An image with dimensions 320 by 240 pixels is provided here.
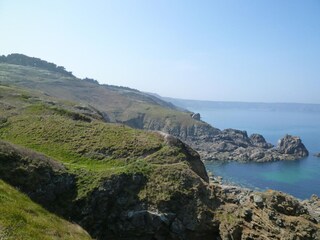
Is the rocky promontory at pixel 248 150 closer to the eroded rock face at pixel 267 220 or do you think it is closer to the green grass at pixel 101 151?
the green grass at pixel 101 151

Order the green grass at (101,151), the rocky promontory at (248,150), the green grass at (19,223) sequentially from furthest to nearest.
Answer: the rocky promontory at (248,150) < the green grass at (101,151) < the green grass at (19,223)

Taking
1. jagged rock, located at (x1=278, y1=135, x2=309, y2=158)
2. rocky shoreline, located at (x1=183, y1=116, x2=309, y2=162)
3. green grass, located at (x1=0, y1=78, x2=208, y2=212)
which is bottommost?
rocky shoreline, located at (x1=183, y1=116, x2=309, y2=162)

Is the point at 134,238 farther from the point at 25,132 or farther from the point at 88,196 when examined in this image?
the point at 25,132

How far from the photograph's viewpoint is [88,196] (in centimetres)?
3366

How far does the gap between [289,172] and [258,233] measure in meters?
117

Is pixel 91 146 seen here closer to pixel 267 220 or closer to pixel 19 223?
pixel 267 220

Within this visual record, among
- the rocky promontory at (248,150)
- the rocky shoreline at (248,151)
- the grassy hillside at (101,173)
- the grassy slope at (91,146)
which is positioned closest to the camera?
the grassy hillside at (101,173)

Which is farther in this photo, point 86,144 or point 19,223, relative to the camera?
point 86,144

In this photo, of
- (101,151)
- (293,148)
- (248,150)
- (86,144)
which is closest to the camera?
(101,151)

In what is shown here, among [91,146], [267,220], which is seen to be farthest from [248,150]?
[267,220]

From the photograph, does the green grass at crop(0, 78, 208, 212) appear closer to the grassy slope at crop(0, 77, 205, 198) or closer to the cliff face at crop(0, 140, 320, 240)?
the grassy slope at crop(0, 77, 205, 198)

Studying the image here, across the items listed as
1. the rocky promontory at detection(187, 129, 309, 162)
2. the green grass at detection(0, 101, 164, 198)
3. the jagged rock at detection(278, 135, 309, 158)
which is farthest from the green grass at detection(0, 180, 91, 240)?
the jagged rock at detection(278, 135, 309, 158)

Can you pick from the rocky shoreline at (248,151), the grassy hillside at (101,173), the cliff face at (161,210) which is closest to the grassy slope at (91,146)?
the grassy hillside at (101,173)

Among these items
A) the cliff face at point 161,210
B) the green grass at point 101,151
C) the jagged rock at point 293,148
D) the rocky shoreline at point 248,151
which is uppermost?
the green grass at point 101,151
